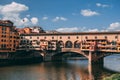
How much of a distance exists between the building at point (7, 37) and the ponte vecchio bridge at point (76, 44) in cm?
446

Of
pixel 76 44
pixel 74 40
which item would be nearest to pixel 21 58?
pixel 74 40

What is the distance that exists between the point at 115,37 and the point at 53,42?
2213 centimetres

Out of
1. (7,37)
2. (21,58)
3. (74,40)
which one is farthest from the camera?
(21,58)

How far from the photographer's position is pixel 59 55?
9806 cm

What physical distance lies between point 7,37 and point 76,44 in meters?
24.2

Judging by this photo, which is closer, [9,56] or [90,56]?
[90,56]

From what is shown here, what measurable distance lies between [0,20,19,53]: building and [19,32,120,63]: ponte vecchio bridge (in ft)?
14.6

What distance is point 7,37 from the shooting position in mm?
92250

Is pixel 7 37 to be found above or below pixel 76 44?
above

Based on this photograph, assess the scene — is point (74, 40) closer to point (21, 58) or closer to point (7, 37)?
point (21, 58)

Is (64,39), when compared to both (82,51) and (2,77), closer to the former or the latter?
(82,51)

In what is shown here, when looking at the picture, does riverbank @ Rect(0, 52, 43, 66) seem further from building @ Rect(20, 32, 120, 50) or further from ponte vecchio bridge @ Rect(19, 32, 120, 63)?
building @ Rect(20, 32, 120, 50)

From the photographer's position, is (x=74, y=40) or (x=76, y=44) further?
(x=76, y=44)

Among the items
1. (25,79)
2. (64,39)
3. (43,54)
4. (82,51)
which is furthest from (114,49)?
(25,79)
